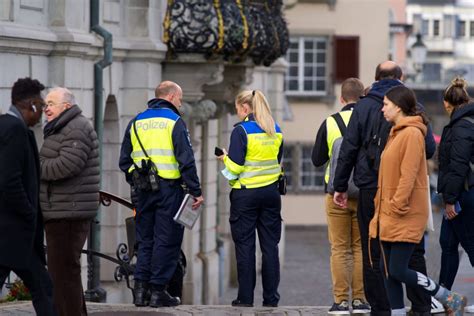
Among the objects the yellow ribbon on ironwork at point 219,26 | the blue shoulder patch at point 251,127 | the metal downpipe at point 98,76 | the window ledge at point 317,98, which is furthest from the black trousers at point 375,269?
the window ledge at point 317,98

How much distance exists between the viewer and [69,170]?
11.9 m

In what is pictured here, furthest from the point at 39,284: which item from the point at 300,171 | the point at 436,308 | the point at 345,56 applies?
the point at 300,171

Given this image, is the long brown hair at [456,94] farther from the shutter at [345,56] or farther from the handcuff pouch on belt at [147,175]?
the shutter at [345,56]

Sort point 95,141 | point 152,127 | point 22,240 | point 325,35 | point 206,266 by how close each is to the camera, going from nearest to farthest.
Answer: point 22,240 → point 95,141 → point 152,127 → point 206,266 → point 325,35

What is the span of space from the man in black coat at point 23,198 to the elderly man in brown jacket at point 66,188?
0.66 meters

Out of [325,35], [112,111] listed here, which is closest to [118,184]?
[112,111]

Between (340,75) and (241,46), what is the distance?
2126 centimetres

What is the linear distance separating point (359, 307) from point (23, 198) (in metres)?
3.70

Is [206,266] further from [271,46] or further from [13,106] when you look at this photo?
[13,106]

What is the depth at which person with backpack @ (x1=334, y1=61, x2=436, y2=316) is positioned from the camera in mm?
12406

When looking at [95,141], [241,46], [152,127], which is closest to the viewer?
[95,141]

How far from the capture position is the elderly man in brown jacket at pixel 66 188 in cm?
1191

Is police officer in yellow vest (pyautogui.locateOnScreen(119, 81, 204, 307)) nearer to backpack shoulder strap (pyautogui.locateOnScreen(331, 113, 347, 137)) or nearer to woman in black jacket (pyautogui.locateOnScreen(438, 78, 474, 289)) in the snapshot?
backpack shoulder strap (pyautogui.locateOnScreen(331, 113, 347, 137))

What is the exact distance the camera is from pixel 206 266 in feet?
83.1
